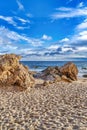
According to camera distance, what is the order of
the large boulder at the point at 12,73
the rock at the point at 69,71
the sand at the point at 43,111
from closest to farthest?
the sand at the point at 43,111 < the large boulder at the point at 12,73 < the rock at the point at 69,71

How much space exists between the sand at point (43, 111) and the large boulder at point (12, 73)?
5.26ft

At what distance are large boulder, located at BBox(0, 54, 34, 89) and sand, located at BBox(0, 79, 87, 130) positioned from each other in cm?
160

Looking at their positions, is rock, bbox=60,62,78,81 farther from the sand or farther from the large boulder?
the sand

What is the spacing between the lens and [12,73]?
19625 mm

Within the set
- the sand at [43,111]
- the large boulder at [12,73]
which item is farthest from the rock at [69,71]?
the sand at [43,111]

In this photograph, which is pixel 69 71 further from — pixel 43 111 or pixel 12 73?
pixel 43 111

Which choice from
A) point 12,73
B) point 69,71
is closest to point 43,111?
point 12,73

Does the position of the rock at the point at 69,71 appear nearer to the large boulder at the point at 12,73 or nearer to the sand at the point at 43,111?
the large boulder at the point at 12,73

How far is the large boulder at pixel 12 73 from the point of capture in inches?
754

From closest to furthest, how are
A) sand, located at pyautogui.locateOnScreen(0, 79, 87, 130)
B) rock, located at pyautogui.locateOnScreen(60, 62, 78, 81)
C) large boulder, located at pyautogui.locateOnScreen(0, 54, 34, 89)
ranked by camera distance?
1. sand, located at pyautogui.locateOnScreen(0, 79, 87, 130)
2. large boulder, located at pyautogui.locateOnScreen(0, 54, 34, 89)
3. rock, located at pyautogui.locateOnScreen(60, 62, 78, 81)

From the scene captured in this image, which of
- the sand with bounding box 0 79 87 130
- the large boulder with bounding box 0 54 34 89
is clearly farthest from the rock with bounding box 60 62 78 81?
the sand with bounding box 0 79 87 130

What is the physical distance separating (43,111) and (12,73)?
26.4 feet

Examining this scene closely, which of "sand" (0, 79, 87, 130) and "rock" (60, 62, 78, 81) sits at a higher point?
"rock" (60, 62, 78, 81)

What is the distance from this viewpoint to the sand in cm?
974
